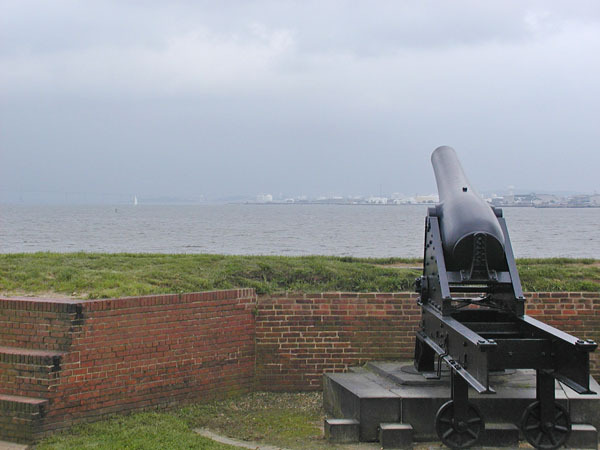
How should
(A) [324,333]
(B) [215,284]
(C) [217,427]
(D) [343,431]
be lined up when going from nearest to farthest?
(D) [343,431] → (C) [217,427] → (A) [324,333] → (B) [215,284]

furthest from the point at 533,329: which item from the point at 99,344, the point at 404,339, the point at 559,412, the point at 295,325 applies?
the point at 99,344

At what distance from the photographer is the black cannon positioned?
6.41 meters

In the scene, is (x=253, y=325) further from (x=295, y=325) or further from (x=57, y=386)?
(x=57, y=386)

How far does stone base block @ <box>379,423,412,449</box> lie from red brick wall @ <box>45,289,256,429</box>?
2.32m

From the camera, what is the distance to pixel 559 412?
275 inches

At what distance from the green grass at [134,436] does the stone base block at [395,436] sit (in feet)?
4.77

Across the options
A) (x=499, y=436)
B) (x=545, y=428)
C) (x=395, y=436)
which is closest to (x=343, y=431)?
(x=395, y=436)

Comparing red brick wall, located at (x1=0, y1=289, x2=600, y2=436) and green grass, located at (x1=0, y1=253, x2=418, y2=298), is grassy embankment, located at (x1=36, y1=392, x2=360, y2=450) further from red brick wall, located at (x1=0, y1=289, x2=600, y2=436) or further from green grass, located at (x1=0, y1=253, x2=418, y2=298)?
green grass, located at (x1=0, y1=253, x2=418, y2=298)

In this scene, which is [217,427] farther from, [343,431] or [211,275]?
[211,275]

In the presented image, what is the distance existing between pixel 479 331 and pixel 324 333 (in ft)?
8.22

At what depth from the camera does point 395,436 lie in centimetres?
722

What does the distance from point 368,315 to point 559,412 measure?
284 centimetres

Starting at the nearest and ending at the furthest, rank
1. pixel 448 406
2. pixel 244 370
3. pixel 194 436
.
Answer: pixel 448 406, pixel 194 436, pixel 244 370

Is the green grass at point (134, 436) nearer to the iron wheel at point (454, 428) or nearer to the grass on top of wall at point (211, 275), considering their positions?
the grass on top of wall at point (211, 275)
